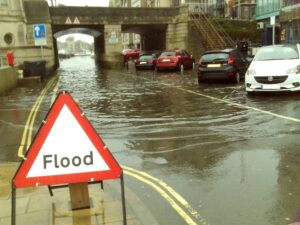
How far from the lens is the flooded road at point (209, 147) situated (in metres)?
4.96

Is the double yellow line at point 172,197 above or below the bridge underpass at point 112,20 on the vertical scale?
below

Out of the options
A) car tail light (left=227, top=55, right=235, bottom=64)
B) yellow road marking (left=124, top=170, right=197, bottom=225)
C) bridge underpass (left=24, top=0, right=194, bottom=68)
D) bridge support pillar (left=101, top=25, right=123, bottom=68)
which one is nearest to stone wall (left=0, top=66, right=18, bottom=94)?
car tail light (left=227, top=55, right=235, bottom=64)

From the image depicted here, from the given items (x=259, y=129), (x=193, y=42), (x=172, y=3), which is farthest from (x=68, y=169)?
(x=172, y=3)

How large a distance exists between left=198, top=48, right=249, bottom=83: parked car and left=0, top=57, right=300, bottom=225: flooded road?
12.7ft

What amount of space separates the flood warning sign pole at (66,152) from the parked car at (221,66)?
1532 cm

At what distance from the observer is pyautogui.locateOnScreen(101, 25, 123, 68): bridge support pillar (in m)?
40.2

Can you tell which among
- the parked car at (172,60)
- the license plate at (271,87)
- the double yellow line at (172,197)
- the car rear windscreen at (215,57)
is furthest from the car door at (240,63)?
the double yellow line at (172,197)

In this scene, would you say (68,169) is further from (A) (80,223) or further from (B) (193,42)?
(B) (193,42)

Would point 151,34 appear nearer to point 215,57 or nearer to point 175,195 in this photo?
point 215,57

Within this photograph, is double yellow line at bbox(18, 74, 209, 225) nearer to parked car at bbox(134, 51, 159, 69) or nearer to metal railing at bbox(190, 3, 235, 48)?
parked car at bbox(134, 51, 159, 69)

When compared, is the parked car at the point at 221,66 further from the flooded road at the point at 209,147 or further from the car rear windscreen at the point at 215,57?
the flooded road at the point at 209,147

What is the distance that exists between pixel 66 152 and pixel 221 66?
15546mm

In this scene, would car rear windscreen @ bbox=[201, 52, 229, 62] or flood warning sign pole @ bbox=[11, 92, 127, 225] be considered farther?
car rear windscreen @ bbox=[201, 52, 229, 62]

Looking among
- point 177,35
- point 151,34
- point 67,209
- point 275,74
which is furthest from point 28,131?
point 151,34
